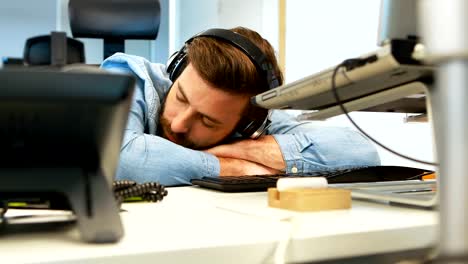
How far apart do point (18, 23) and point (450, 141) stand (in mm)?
3664

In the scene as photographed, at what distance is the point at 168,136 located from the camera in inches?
51.1

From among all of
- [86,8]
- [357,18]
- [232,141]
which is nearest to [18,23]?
[86,8]

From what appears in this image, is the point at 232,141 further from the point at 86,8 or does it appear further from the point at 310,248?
the point at 86,8

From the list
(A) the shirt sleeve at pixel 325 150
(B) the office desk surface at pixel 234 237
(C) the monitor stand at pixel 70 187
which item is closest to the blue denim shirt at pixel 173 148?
(A) the shirt sleeve at pixel 325 150

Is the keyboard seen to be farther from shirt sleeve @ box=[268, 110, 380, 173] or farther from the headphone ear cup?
the headphone ear cup

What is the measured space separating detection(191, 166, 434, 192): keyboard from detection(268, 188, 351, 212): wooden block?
0.23 meters

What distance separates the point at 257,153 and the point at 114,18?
1058 millimetres

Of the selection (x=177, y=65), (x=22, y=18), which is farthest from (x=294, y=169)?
(x=22, y=18)

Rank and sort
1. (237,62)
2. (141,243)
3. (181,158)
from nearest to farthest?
(141,243), (181,158), (237,62)

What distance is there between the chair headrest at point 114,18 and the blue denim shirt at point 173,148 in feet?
2.03

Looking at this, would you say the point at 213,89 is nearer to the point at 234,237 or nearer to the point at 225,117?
the point at 225,117

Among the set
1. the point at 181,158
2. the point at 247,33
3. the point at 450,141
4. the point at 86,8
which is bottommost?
the point at 181,158

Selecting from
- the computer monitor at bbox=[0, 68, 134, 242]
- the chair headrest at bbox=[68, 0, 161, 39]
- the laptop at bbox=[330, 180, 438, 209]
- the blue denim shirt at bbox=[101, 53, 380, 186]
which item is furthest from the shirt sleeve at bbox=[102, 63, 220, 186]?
the chair headrest at bbox=[68, 0, 161, 39]

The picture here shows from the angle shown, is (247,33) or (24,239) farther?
(247,33)
